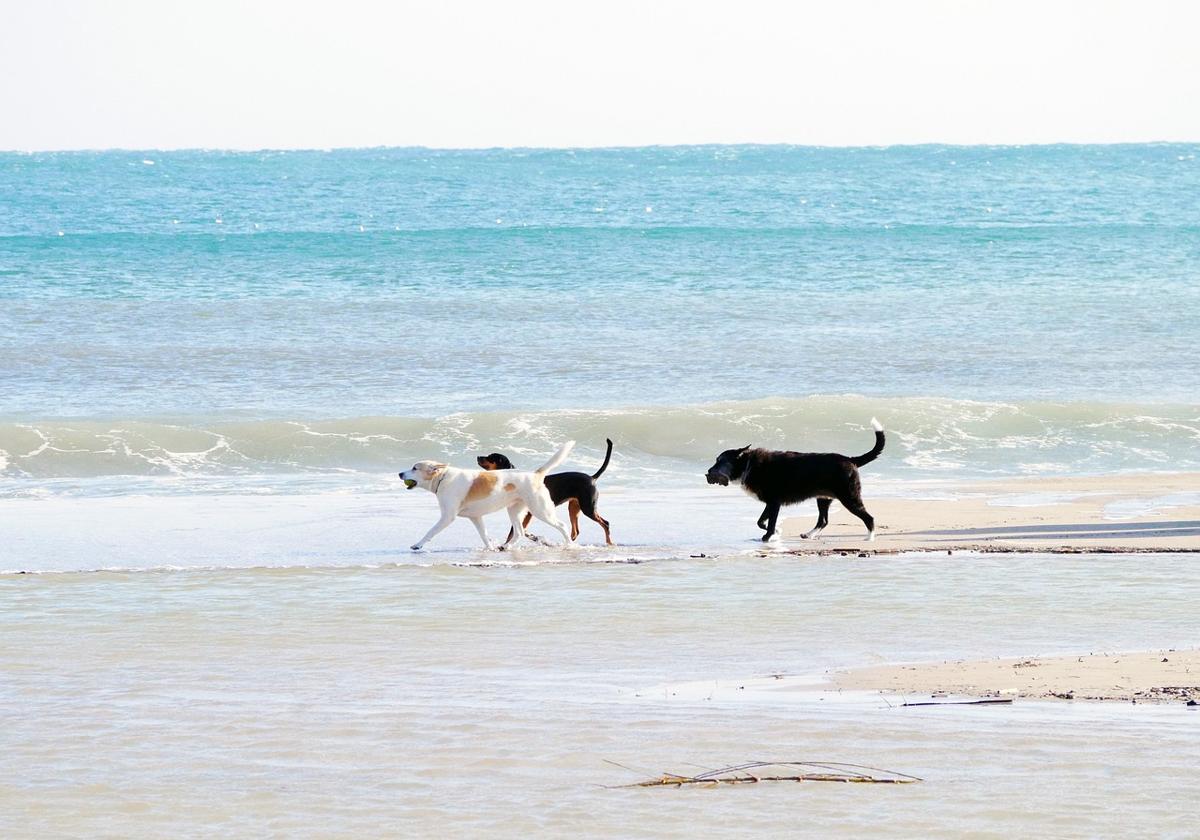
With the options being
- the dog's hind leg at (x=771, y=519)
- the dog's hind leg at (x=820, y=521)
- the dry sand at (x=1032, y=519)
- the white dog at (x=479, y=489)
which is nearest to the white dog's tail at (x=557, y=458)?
the white dog at (x=479, y=489)

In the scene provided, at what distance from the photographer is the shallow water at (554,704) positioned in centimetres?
554

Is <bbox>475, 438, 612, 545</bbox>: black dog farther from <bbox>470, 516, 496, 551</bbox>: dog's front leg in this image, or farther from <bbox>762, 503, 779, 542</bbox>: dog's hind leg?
<bbox>762, 503, 779, 542</bbox>: dog's hind leg

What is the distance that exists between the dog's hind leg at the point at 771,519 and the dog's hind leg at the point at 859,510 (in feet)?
1.59

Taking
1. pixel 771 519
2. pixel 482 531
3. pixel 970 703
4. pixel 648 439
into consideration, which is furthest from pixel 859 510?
pixel 648 439

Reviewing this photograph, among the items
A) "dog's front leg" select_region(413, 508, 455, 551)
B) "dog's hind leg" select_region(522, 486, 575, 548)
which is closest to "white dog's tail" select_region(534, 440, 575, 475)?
"dog's hind leg" select_region(522, 486, 575, 548)

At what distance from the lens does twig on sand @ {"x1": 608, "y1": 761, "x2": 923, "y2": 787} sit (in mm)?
5812

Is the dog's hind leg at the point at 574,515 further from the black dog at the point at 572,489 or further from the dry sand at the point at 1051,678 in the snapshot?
the dry sand at the point at 1051,678

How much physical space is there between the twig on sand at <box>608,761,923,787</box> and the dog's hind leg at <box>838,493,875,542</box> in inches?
245

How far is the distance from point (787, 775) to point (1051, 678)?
191 cm

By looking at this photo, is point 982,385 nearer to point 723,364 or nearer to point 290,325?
point 723,364

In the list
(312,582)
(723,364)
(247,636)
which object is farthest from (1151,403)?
(247,636)

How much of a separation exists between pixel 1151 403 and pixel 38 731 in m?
17.0

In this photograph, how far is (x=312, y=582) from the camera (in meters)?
10.4

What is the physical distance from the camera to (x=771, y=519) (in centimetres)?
1219
